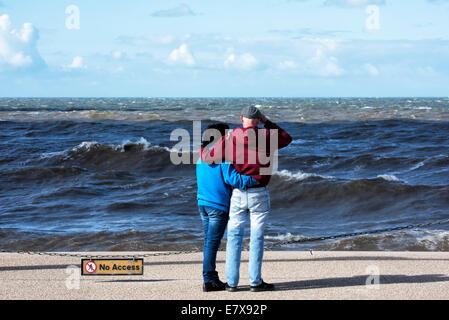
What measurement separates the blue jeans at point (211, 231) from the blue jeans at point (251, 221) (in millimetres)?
97

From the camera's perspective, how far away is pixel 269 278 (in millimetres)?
6156

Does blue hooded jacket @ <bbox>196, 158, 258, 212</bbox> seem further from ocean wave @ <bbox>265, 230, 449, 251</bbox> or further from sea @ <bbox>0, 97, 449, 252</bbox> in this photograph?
ocean wave @ <bbox>265, 230, 449, 251</bbox>

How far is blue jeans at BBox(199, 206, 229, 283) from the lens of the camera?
17.4 ft

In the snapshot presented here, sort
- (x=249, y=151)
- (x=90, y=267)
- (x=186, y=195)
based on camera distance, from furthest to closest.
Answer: (x=186, y=195)
(x=90, y=267)
(x=249, y=151)

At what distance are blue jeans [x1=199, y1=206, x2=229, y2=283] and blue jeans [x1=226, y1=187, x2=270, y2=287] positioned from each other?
3.8 inches

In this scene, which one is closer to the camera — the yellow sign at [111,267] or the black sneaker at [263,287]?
the black sneaker at [263,287]

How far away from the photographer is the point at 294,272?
638 cm

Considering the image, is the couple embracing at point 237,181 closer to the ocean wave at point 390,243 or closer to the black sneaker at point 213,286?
the black sneaker at point 213,286

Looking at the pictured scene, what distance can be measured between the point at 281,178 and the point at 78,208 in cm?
551

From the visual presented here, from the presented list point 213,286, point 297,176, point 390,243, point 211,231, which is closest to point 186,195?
point 297,176

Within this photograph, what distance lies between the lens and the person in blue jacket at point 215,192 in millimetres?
5137

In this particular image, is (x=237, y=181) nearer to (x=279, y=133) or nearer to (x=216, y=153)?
(x=216, y=153)

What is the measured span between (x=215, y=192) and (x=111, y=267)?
1.46 meters

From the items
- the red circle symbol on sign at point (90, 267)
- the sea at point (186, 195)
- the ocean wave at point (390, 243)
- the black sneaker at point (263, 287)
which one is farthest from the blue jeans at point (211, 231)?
the ocean wave at point (390, 243)
